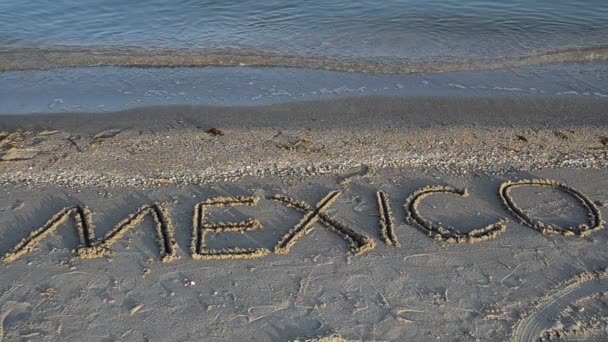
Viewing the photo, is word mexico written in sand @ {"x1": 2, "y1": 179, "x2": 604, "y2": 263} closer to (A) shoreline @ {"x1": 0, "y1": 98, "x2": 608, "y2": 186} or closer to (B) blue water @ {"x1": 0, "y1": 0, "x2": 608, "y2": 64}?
(A) shoreline @ {"x1": 0, "y1": 98, "x2": 608, "y2": 186}

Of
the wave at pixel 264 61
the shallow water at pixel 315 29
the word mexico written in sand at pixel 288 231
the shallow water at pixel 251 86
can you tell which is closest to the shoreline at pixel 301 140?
the shallow water at pixel 251 86

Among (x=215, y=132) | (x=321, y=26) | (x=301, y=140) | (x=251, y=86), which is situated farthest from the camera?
(x=321, y=26)

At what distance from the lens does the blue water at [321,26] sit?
1173cm

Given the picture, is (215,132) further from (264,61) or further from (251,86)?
(264,61)

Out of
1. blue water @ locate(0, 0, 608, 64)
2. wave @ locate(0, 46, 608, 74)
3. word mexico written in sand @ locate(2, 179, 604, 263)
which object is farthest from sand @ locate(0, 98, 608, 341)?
blue water @ locate(0, 0, 608, 64)

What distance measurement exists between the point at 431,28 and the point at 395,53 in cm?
193

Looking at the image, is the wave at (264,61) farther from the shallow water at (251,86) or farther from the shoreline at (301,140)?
the shoreline at (301,140)

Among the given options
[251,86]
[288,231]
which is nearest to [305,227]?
[288,231]

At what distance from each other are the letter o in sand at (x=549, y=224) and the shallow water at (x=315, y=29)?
4578 millimetres

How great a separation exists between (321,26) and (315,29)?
258 millimetres

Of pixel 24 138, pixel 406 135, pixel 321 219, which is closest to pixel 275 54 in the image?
pixel 406 135

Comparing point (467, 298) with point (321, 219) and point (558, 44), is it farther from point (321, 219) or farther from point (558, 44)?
point (558, 44)

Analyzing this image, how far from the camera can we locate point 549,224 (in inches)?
236

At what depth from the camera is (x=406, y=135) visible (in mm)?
7820
